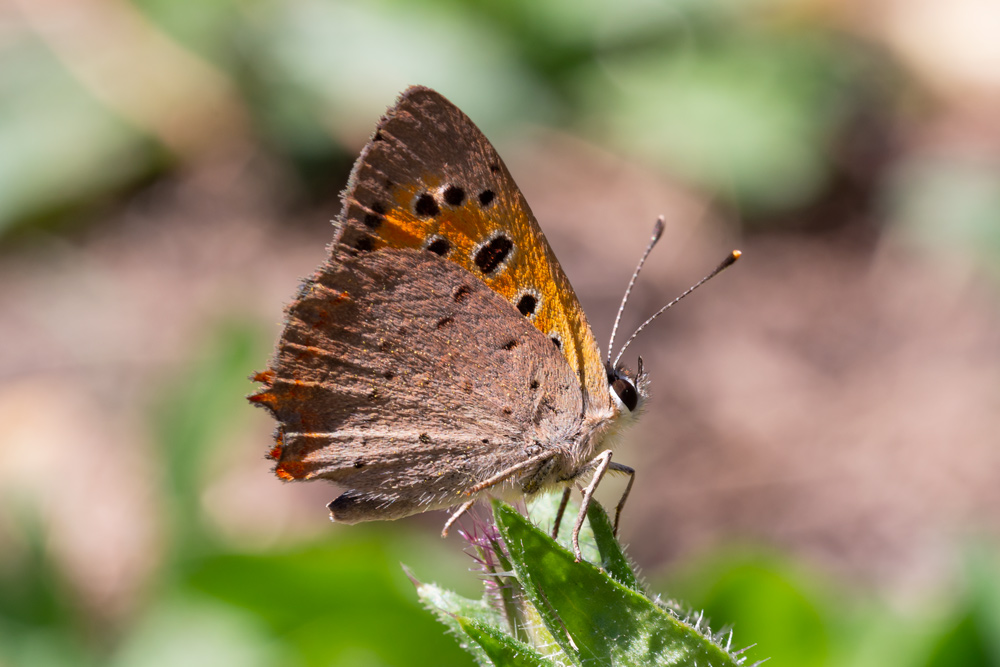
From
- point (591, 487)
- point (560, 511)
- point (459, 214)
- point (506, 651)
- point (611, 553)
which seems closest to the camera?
point (506, 651)

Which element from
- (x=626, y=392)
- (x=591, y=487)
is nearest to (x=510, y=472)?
(x=591, y=487)

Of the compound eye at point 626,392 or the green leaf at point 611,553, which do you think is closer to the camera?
the green leaf at point 611,553

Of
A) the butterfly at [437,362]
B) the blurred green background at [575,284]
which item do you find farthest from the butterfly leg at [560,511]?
the blurred green background at [575,284]

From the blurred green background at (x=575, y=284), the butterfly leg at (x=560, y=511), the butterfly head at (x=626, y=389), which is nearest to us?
the butterfly leg at (x=560, y=511)

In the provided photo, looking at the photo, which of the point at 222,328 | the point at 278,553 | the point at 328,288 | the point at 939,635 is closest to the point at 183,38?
the point at 222,328

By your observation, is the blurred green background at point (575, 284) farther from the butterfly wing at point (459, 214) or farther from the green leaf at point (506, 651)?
the green leaf at point (506, 651)

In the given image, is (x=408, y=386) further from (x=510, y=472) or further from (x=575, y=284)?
(x=575, y=284)

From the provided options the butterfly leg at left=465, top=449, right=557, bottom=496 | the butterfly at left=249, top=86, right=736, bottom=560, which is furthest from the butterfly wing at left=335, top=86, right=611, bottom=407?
the butterfly leg at left=465, top=449, right=557, bottom=496
